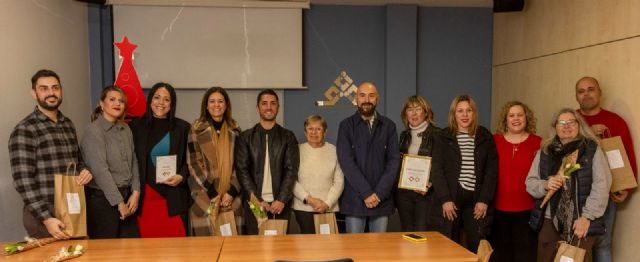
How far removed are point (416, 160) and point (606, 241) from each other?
56.1 inches

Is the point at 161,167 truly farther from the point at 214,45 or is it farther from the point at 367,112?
the point at 214,45

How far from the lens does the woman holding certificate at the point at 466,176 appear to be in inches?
123

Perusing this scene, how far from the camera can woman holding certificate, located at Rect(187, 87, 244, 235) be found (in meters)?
3.25

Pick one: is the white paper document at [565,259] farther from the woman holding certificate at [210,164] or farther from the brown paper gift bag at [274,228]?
the woman holding certificate at [210,164]

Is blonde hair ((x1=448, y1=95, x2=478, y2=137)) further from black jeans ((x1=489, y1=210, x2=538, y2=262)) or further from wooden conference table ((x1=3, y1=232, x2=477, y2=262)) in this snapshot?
wooden conference table ((x1=3, y1=232, x2=477, y2=262))

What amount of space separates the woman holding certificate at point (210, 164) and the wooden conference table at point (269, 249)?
0.76m

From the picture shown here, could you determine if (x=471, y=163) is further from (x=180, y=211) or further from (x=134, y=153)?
(x=134, y=153)

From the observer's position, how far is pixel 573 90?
3.96m

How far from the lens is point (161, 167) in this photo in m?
3.15

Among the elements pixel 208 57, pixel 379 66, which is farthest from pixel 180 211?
pixel 379 66

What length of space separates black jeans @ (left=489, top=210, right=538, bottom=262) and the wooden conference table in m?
0.91

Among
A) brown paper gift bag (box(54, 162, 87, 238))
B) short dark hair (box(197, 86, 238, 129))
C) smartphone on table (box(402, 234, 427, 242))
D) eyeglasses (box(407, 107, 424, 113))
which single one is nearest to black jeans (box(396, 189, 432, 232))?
eyeglasses (box(407, 107, 424, 113))

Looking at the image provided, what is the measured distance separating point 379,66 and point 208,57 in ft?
6.47

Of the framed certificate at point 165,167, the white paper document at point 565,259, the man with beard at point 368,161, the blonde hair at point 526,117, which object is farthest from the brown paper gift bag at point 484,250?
the framed certificate at point 165,167
